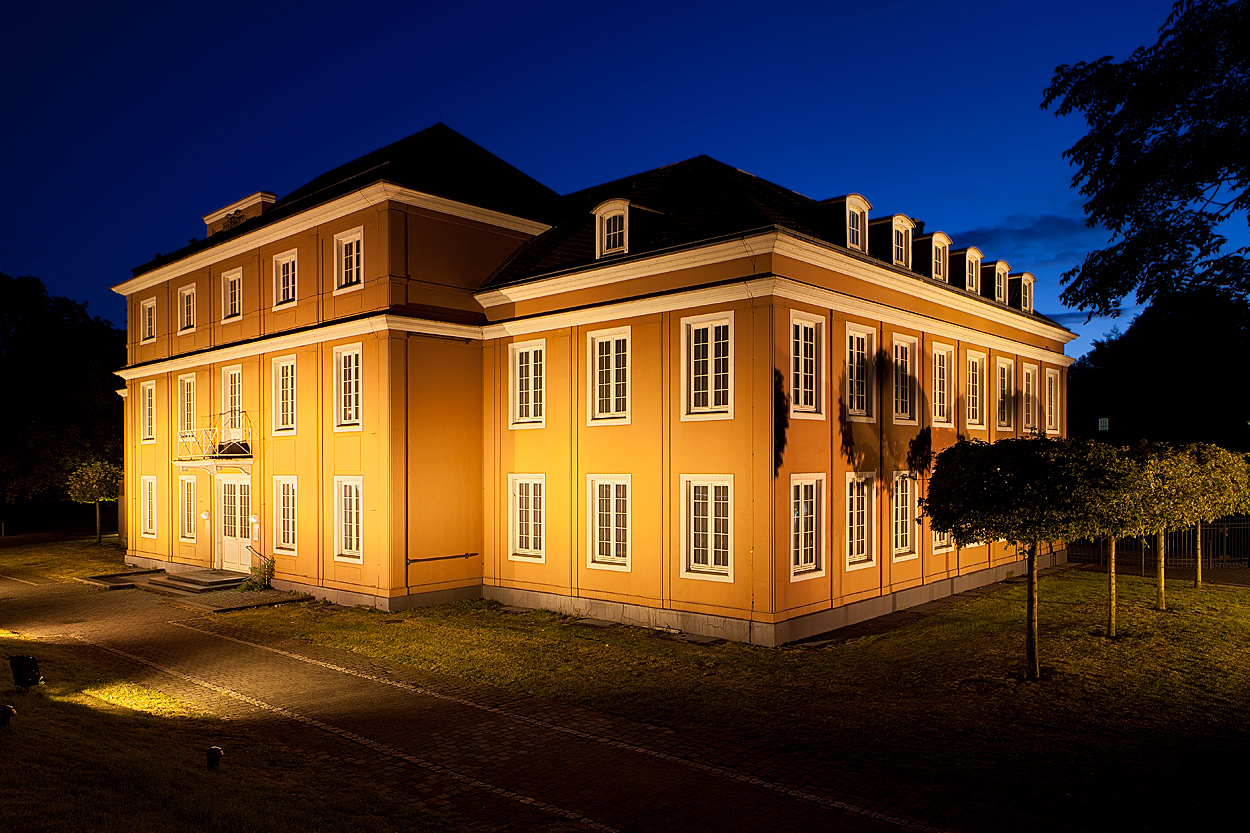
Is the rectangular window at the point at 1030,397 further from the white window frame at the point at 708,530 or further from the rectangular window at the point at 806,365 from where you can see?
the white window frame at the point at 708,530

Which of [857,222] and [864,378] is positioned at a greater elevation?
[857,222]

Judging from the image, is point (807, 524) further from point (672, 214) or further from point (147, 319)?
point (147, 319)

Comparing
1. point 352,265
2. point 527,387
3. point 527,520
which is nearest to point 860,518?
point 527,520

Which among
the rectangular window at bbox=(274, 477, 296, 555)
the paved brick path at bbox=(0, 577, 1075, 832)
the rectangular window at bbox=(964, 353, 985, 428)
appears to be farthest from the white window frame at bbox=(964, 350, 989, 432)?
the rectangular window at bbox=(274, 477, 296, 555)

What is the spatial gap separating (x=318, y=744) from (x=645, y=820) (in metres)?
4.76

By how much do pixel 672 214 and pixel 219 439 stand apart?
16.5m

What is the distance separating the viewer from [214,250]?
26547 mm

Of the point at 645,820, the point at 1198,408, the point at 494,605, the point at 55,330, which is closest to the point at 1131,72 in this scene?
the point at 645,820

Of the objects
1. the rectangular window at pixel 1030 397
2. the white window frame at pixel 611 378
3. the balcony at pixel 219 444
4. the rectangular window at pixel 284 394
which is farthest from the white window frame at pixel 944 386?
the balcony at pixel 219 444

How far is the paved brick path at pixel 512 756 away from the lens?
28.1 ft

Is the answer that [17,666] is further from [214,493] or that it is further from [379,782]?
[214,493]

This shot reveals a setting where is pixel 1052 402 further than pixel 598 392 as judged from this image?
Yes

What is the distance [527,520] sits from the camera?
70.7ft

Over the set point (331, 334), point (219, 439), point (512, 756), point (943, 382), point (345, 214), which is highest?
point (345, 214)
